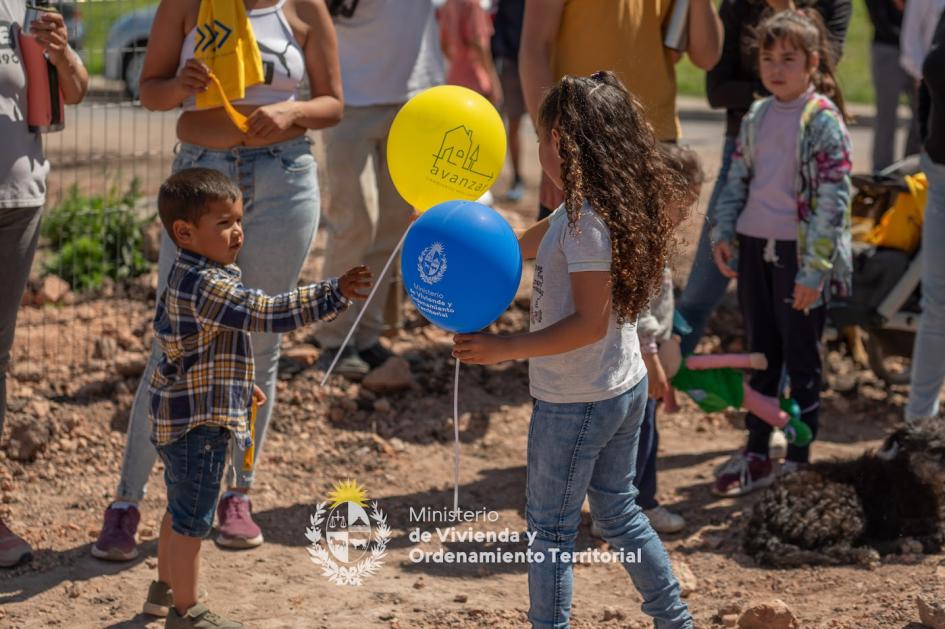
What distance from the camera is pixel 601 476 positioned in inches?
147

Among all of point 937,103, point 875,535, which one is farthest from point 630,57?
point 875,535

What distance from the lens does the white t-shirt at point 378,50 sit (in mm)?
6145

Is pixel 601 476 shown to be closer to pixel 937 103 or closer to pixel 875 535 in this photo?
pixel 875 535

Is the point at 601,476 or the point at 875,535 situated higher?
the point at 601,476

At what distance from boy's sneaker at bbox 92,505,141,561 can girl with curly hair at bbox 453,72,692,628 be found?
167 cm

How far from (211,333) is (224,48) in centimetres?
108

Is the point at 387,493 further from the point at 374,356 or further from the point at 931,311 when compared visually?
the point at 931,311

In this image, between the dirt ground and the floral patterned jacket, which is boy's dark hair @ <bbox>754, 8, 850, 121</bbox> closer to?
the floral patterned jacket

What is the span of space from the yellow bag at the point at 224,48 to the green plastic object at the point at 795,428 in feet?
8.21

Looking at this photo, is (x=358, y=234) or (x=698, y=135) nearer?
(x=358, y=234)

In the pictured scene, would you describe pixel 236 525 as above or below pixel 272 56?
below

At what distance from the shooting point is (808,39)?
5059 millimetres

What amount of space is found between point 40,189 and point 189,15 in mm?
784

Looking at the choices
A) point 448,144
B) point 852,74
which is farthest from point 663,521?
point 852,74
